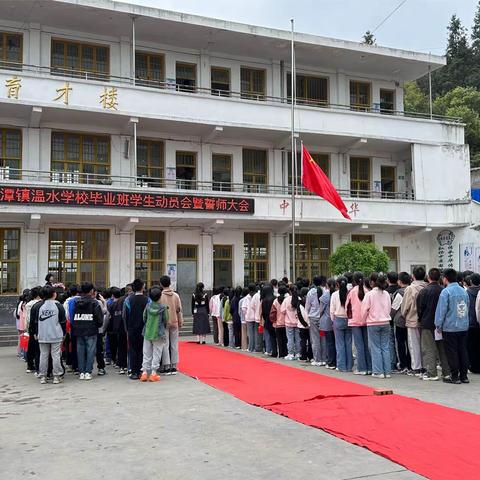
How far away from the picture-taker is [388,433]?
5.64 meters

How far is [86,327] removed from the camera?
9469mm

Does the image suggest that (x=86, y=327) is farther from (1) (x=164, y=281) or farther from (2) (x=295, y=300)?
(2) (x=295, y=300)

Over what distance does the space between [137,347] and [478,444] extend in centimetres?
582

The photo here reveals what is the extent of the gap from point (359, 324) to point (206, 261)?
38.9 ft

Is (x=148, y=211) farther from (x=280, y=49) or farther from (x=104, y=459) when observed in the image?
(x=104, y=459)

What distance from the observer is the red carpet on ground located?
489cm

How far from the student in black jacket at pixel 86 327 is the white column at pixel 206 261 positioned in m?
11.1

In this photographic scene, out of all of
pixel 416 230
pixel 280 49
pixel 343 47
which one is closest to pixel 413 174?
pixel 416 230

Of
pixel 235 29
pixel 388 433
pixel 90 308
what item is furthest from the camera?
pixel 235 29

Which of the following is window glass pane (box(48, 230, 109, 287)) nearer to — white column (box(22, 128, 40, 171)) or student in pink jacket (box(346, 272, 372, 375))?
white column (box(22, 128, 40, 171))

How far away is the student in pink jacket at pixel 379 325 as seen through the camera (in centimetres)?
913

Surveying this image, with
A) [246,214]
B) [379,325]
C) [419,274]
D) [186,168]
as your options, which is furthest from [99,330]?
[186,168]

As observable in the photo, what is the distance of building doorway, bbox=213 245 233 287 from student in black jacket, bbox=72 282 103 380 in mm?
11513

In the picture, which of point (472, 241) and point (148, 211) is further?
point (472, 241)
